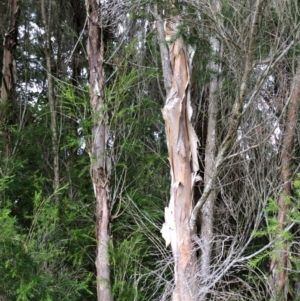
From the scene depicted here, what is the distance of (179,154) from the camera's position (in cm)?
363

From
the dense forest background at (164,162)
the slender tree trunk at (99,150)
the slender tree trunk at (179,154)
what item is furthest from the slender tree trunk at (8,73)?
the slender tree trunk at (179,154)

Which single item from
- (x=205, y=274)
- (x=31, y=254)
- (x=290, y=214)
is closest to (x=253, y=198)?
(x=290, y=214)

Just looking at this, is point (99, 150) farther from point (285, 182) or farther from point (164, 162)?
point (285, 182)

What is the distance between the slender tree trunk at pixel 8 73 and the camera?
4.85m

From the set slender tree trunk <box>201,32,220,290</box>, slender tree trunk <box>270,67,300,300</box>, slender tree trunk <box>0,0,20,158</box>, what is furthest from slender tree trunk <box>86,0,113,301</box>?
slender tree trunk <box>270,67,300,300</box>

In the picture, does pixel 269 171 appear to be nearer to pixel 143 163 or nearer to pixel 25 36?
pixel 143 163

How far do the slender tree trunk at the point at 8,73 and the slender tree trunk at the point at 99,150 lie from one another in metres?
1.37

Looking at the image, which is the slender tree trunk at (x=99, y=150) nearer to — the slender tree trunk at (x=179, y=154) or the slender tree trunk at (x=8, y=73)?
the slender tree trunk at (x=179, y=154)

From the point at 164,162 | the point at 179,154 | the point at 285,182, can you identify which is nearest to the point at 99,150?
the point at 179,154

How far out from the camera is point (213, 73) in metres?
4.05

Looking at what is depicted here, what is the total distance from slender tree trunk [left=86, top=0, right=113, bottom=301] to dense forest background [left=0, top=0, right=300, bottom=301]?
1 centimetres

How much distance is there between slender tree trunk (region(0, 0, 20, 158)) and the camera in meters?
4.85

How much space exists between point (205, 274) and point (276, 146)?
1513 mm

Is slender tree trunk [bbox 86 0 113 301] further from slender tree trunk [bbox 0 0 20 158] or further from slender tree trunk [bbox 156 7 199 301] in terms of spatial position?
slender tree trunk [bbox 0 0 20 158]
